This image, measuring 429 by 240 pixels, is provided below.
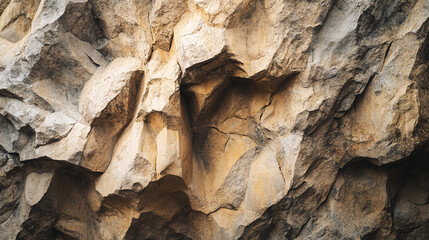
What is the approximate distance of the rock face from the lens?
7.59 ft

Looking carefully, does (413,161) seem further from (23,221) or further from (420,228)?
(23,221)

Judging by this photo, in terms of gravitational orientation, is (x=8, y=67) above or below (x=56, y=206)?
above

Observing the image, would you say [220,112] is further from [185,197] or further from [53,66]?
[53,66]

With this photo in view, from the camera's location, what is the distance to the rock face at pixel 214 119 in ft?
7.59

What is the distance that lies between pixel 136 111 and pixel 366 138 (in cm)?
173

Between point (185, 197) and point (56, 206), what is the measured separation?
3.56 feet

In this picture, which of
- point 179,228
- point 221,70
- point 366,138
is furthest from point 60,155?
point 366,138

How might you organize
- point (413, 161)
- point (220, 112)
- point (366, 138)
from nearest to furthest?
1. point (366, 138)
2. point (413, 161)
3. point (220, 112)

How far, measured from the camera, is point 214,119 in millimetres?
2730

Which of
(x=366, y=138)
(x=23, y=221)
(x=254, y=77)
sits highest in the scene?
(x=254, y=77)

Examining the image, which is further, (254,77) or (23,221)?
(23,221)

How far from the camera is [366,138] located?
2.36 metres

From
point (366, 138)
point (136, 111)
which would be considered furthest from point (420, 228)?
point (136, 111)

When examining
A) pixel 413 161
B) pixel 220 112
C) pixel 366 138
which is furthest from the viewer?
pixel 220 112
